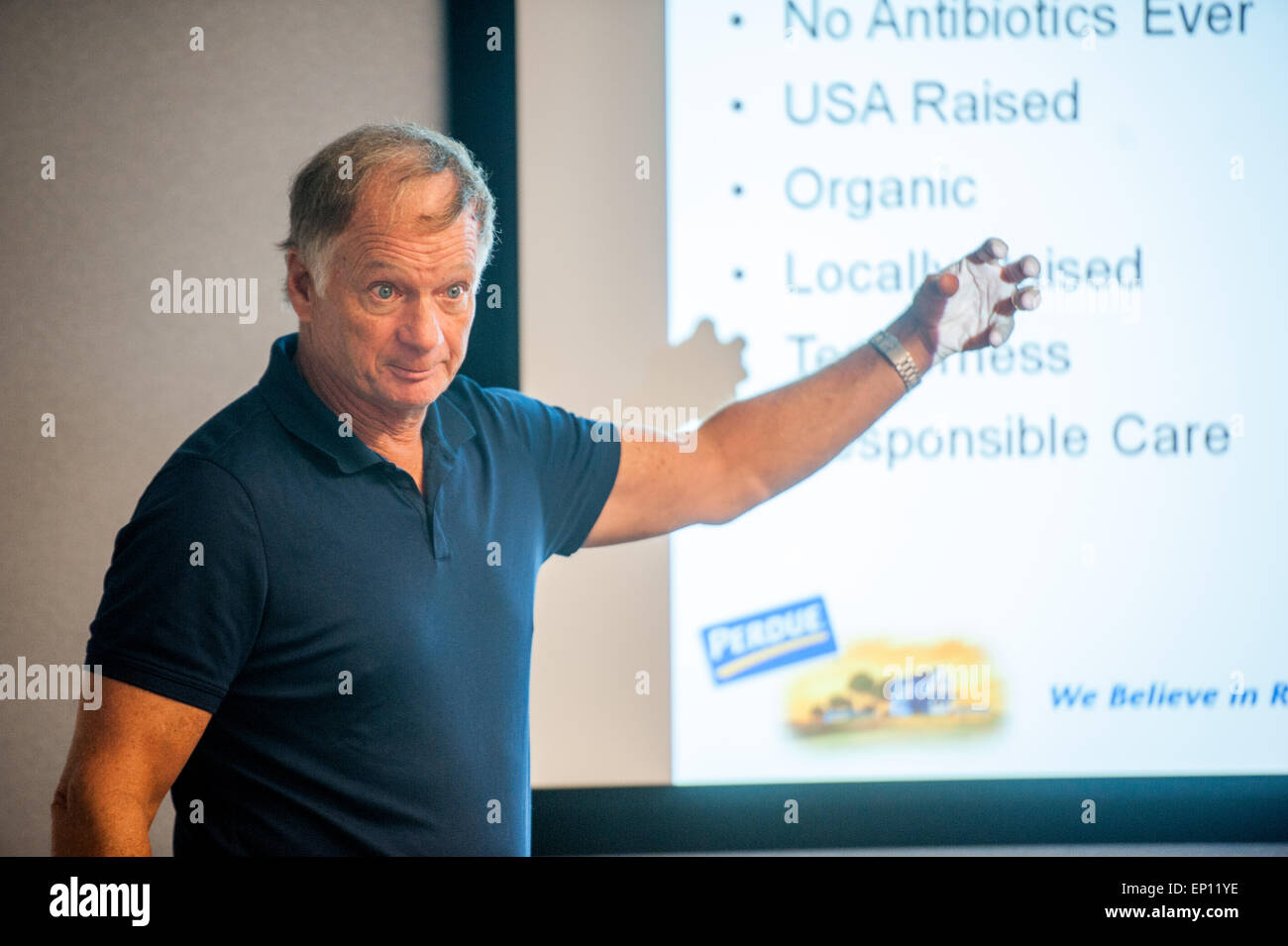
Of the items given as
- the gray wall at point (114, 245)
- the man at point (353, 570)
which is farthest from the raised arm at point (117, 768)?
the gray wall at point (114, 245)

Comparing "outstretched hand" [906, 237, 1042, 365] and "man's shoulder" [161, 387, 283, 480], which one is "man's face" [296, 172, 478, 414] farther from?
"outstretched hand" [906, 237, 1042, 365]

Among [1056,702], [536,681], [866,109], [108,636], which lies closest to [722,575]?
[536,681]

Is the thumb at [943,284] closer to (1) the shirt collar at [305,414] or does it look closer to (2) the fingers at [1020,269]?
(2) the fingers at [1020,269]

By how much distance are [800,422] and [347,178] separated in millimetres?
742

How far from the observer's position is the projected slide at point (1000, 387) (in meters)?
1.98

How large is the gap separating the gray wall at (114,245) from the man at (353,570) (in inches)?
25.1

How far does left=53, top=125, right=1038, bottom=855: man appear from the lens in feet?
3.90

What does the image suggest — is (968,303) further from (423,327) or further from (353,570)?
(353,570)

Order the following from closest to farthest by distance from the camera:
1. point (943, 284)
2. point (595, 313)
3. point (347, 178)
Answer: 1. point (347, 178)
2. point (943, 284)
3. point (595, 313)

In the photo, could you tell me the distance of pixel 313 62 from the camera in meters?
1.98

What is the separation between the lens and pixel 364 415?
4.62 ft

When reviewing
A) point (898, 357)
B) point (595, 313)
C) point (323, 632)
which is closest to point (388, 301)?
point (323, 632)

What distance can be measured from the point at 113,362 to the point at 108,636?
94cm
